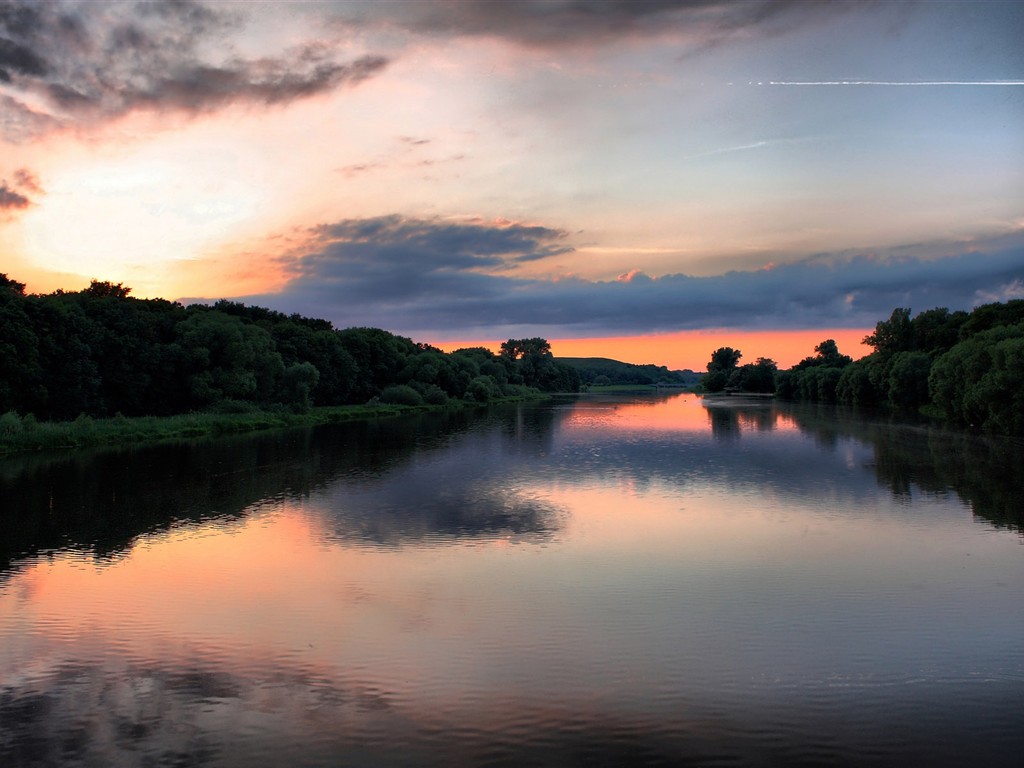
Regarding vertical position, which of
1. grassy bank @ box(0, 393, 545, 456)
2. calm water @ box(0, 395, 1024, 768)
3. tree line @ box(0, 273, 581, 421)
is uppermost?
tree line @ box(0, 273, 581, 421)

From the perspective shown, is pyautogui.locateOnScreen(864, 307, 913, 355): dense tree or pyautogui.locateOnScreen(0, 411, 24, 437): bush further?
pyautogui.locateOnScreen(864, 307, 913, 355): dense tree

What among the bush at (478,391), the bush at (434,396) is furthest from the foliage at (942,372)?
the bush at (434,396)

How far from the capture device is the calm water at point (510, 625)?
23.6ft

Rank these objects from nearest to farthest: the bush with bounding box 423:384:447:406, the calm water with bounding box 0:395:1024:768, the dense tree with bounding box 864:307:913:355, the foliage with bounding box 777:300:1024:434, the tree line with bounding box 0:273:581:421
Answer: the calm water with bounding box 0:395:1024:768
the tree line with bounding box 0:273:581:421
the foliage with bounding box 777:300:1024:434
the bush with bounding box 423:384:447:406
the dense tree with bounding box 864:307:913:355

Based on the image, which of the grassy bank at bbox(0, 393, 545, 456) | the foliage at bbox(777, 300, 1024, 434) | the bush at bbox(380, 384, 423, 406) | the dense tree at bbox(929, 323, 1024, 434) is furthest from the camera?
the bush at bbox(380, 384, 423, 406)

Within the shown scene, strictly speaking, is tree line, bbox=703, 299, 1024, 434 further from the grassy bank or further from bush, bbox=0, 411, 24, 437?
bush, bbox=0, 411, 24, 437

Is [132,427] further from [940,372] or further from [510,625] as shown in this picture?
[940,372]

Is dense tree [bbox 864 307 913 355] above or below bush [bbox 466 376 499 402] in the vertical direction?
above

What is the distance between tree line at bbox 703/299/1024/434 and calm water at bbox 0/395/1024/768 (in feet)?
93.1

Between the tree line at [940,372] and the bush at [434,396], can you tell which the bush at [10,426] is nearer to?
the tree line at [940,372]

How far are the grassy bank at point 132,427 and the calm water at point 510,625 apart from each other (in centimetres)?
1326

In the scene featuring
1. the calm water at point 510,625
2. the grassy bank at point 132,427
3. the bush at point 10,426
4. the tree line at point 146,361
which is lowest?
the calm water at point 510,625

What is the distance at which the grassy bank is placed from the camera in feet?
110

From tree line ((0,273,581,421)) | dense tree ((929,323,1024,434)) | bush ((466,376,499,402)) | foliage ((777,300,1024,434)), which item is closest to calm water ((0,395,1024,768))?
tree line ((0,273,581,421))
